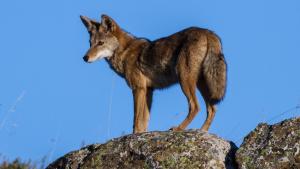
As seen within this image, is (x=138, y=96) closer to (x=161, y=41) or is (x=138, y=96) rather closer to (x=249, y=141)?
(x=161, y=41)

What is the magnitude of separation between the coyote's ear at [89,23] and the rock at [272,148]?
6.68m

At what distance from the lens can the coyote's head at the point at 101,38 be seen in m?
11.7

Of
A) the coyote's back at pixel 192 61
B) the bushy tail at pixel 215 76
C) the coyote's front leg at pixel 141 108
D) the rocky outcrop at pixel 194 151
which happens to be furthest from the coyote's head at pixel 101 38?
the rocky outcrop at pixel 194 151

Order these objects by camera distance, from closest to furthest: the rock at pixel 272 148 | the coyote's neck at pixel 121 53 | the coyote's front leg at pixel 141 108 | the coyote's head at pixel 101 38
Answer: the rock at pixel 272 148, the coyote's front leg at pixel 141 108, the coyote's neck at pixel 121 53, the coyote's head at pixel 101 38

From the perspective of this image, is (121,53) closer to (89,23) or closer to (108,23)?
(108,23)

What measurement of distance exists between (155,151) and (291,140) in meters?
1.19

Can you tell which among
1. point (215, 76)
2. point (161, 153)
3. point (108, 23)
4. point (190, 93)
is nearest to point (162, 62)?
point (190, 93)

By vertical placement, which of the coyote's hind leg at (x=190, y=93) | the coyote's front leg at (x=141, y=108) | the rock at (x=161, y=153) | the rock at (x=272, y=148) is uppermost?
the coyote's front leg at (x=141, y=108)

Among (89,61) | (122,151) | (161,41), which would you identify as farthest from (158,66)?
(122,151)

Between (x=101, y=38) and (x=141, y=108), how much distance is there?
185 cm

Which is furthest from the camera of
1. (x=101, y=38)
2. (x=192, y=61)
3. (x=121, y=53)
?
(x=101, y=38)

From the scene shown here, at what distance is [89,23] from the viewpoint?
12062 millimetres

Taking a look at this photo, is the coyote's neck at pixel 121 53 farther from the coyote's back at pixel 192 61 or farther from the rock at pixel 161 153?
the rock at pixel 161 153

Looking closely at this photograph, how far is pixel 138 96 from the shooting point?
420 inches
